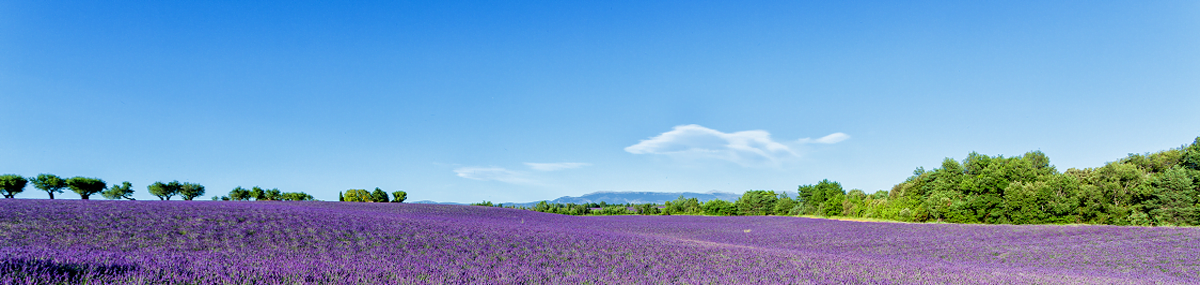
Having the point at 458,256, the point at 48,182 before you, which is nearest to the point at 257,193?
the point at 48,182

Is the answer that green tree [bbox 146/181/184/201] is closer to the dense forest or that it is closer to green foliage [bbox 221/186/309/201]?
green foliage [bbox 221/186/309/201]

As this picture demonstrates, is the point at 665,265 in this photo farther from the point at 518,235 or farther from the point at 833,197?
the point at 833,197

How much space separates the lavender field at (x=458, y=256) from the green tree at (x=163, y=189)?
2239 cm

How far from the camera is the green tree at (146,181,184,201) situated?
28219 mm

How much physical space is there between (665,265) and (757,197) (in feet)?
146

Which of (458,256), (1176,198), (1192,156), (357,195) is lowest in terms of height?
(458,256)

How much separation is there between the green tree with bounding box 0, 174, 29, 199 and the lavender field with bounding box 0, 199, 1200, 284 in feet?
66.1

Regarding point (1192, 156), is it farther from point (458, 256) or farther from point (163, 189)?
point (163, 189)

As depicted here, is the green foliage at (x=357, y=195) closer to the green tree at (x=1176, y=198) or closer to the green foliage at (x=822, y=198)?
the green foliage at (x=822, y=198)

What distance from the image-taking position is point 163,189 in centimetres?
2847

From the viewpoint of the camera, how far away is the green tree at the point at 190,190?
96.5 ft

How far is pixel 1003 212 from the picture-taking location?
27.6 meters

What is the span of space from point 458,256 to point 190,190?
32337 mm

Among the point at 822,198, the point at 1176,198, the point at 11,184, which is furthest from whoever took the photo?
the point at 822,198
